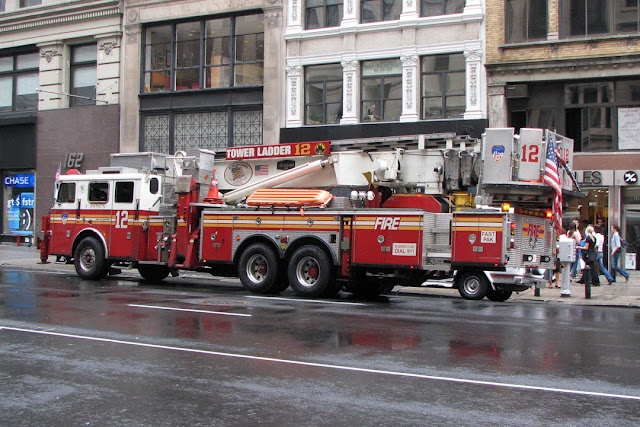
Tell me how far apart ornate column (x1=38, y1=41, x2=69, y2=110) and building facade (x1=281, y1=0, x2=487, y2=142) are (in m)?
10.8

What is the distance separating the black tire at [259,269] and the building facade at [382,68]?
9722 mm

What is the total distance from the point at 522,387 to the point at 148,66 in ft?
83.5

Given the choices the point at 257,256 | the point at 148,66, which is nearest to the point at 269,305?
the point at 257,256

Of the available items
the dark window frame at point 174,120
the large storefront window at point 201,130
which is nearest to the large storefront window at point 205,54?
the dark window frame at point 174,120

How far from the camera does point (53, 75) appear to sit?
31.4 m

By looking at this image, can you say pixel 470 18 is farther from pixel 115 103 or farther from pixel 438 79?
pixel 115 103

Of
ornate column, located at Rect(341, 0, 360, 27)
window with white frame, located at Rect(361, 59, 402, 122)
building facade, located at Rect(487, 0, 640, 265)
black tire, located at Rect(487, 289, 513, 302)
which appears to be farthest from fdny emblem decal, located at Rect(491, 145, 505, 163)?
ornate column, located at Rect(341, 0, 360, 27)

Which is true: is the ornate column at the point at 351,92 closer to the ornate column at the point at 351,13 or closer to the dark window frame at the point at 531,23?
the ornate column at the point at 351,13

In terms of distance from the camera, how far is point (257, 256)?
53.1 ft

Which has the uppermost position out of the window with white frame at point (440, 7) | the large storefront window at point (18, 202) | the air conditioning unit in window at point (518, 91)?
the window with white frame at point (440, 7)

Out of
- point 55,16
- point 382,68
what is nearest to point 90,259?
point 382,68

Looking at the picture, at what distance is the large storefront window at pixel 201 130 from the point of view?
2758cm

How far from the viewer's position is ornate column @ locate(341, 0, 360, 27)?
84.2ft

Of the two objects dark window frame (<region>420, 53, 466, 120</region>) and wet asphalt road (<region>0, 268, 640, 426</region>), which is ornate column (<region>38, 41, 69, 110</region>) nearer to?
dark window frame (<region>420, 53, 466, 120</region>)
